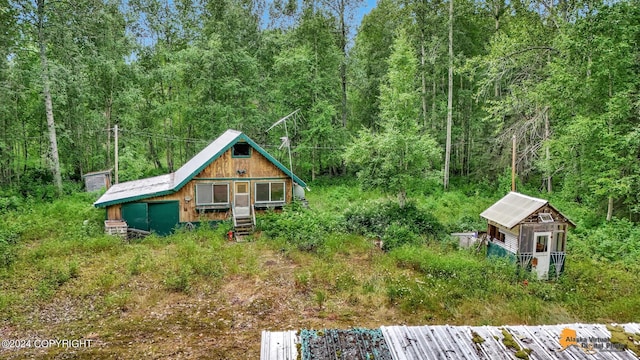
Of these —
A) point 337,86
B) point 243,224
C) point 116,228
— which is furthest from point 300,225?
point 337,86

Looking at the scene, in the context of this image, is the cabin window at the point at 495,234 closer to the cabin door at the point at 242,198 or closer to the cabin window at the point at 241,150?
the cabin door at the point at 242,198

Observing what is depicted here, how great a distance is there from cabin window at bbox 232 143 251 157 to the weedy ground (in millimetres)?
4365

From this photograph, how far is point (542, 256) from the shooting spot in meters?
12.2

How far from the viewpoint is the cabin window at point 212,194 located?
17.1m

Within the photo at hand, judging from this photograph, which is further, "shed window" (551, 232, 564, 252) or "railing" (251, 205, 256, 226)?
"railing" (251, 205, 256, 226)

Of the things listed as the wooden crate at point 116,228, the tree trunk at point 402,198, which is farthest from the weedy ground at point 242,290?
the tree trunk at point 402,198

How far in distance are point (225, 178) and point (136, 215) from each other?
4.10m

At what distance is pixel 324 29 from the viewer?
26.6m

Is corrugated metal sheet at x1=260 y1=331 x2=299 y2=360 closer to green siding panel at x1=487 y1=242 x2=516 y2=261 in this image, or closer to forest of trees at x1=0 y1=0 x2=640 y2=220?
green siding panel at x1=487 y1=242 x2=516 y2=261

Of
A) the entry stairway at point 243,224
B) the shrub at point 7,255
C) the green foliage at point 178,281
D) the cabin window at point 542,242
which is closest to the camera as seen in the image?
the green foliage at point 178,281

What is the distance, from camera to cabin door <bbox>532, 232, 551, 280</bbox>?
476 inches

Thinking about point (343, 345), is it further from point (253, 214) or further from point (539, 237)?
point (253, 214)

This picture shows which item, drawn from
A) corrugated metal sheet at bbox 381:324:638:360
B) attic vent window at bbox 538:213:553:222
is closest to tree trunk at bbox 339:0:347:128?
attic vent window at bbox 538:213:553:222

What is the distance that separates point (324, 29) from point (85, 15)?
14905mm
